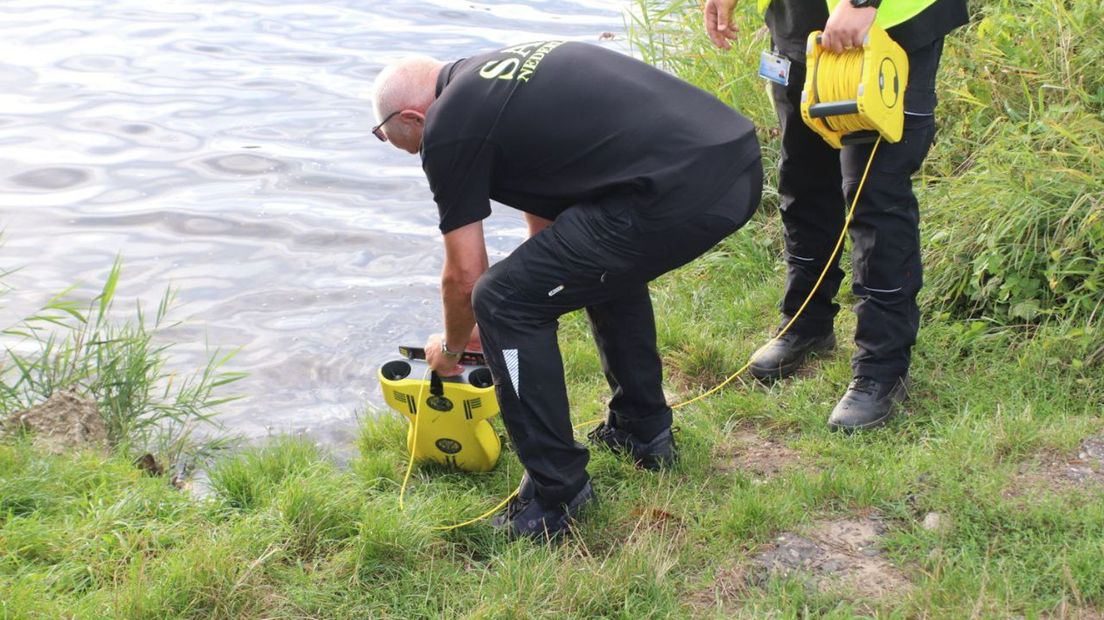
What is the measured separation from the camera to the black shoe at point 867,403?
4.20 metres

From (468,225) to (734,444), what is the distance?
146 cm

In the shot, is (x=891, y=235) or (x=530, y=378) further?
(x=891, y=235)

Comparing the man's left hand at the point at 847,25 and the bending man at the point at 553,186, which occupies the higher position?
the man's left hand at the point at 847,25

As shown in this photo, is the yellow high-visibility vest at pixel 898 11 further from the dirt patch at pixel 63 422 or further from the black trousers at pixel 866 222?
the dirt patch at pixel 63 422

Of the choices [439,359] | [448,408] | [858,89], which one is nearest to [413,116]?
[439,359]

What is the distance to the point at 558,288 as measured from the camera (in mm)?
3518

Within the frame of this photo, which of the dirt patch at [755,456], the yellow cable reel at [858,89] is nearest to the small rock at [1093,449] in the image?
the dirt patch at [755,456]

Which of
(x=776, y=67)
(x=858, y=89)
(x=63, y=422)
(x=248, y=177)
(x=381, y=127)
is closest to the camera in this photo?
(x=381, y=127)

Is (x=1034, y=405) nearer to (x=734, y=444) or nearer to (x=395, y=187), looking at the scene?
(x=734, y=444)

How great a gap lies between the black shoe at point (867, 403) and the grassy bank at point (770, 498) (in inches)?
2.6

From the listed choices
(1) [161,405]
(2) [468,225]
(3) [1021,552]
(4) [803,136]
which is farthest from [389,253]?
(3) [1021,552]

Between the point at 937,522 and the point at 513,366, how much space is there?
4.37 feet

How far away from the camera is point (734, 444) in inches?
169

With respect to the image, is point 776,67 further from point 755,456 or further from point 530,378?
point 530,378
